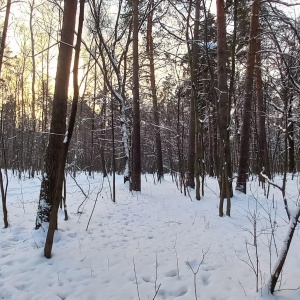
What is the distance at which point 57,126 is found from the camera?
4664 millimetres

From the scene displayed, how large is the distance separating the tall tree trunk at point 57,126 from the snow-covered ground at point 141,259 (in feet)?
1.33

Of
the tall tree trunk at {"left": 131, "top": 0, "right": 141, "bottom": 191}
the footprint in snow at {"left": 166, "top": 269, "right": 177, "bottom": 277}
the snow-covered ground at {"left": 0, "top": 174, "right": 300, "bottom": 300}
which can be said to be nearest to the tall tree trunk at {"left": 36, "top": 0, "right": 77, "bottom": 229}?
the snow-covered ground at {"left": 0, "top": 174, "right": 300, "bottom": 300}

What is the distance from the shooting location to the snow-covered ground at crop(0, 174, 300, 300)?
3.00 meters

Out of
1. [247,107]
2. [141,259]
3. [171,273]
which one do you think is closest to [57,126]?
[141,259]

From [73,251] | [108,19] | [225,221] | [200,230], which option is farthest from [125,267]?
[108,19]

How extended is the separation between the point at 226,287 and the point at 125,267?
1185 mm

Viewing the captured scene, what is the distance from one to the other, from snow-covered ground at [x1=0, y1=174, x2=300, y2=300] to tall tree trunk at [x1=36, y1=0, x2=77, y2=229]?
0.41 m

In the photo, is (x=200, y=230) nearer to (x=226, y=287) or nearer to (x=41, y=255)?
(x=226, y=287)

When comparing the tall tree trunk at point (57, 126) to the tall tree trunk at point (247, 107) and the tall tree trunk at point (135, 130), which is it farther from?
the tall tree trunk at point (247, 107)

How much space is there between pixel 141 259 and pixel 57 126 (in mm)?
2379

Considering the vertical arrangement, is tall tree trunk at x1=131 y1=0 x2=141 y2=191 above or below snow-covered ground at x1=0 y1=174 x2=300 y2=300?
above

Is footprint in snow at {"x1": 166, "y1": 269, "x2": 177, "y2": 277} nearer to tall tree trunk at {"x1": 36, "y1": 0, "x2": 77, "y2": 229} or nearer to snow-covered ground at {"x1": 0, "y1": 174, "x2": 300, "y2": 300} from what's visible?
snow-covered ground at {"x1": 0, "y1": 174, "x2": 300, "y2": 300}

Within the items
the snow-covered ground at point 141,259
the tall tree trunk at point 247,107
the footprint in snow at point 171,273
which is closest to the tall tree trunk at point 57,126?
the snow-covered ground at point 141,259

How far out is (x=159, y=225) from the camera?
5.49 m
